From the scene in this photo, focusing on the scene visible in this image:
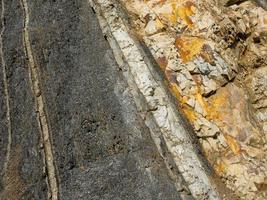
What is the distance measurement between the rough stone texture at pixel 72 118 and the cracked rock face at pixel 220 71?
48 centimetres

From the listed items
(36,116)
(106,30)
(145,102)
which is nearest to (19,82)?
(36,116)

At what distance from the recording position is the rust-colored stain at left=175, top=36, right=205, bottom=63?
3.89m

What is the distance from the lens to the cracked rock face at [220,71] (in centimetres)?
344

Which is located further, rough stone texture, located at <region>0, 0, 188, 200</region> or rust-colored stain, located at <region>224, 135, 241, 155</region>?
rust-colored stain, located at <region>224, 135, 241, 155</region>

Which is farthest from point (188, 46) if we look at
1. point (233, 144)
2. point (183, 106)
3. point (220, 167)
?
point (220, 167)

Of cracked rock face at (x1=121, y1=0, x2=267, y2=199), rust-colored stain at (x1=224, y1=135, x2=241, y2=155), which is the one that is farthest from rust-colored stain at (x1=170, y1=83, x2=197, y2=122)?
rust-colored stain at (x1=224, y1=135, x2=241, y2=155)

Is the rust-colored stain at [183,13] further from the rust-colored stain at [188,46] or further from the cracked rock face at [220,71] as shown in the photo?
the rust-colored stain at [188,46]

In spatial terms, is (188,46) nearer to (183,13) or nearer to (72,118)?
(183,13)

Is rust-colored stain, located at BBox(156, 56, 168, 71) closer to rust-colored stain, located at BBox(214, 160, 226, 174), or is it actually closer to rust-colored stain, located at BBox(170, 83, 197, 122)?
rust-colored stain, located at BBox(170, 83, 197, 122)

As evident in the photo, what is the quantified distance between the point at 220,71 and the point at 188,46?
1.25ft

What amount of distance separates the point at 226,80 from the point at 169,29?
735 mm

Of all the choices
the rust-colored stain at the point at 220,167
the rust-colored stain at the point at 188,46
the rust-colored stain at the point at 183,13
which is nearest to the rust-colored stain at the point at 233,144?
the rust-colored stain at the point at 220,167

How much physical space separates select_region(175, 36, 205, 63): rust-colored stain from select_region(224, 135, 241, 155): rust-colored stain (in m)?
0.80

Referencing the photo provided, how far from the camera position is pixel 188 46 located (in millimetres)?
3953
